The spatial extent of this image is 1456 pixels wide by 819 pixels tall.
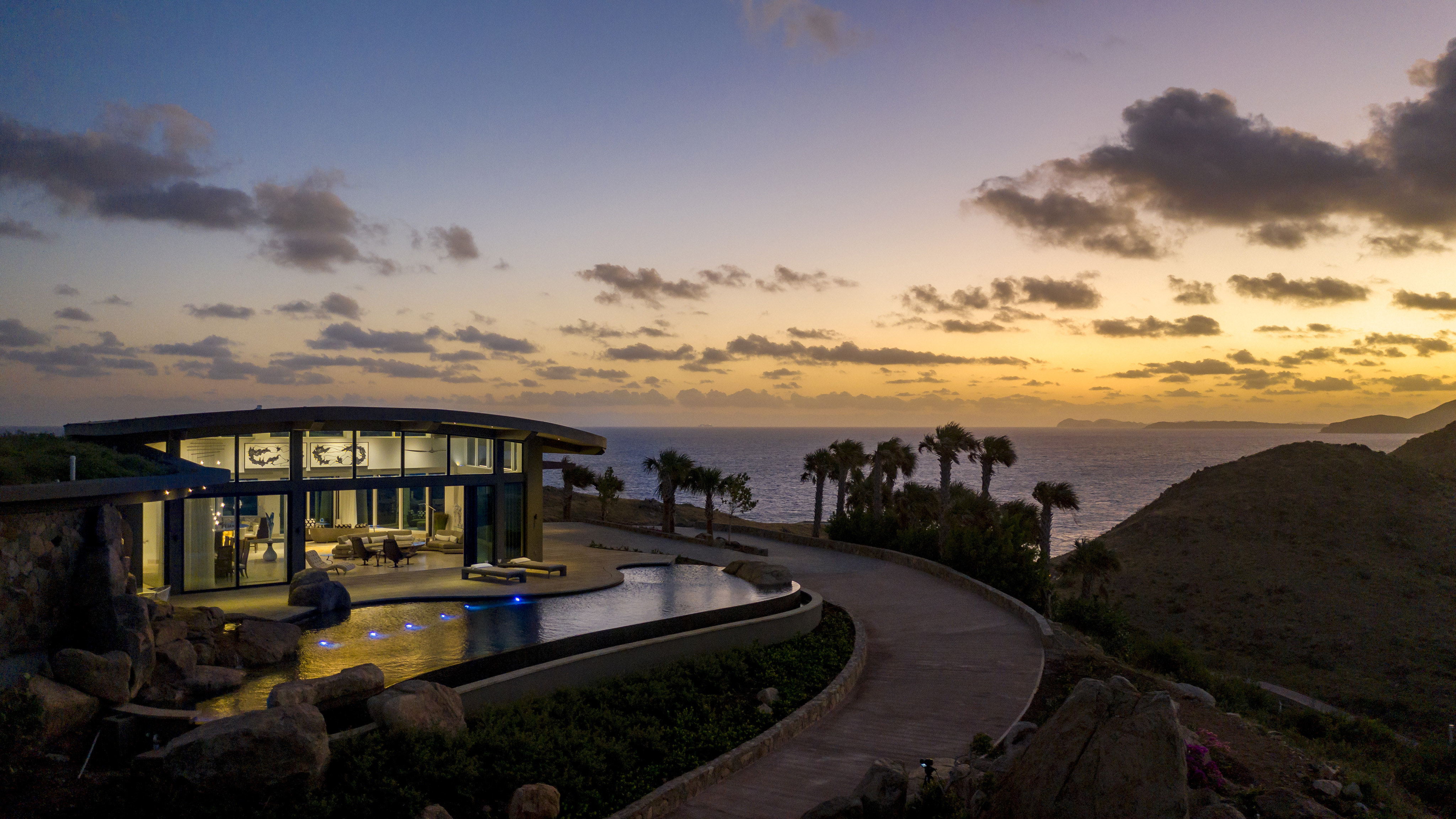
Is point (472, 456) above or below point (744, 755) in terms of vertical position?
above

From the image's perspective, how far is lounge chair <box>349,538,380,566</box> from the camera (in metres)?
20.3

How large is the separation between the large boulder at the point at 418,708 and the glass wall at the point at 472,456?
11426mm

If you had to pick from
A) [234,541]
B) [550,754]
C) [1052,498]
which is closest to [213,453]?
[234,541]

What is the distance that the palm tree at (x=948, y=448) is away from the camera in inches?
1308

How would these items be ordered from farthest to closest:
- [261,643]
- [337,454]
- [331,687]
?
[337,454], [261,643], [331,687]

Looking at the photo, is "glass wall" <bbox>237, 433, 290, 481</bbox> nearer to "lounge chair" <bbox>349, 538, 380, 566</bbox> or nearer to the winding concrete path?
"lounge chair" <bbox>349, 538, 380, 566</bbox>

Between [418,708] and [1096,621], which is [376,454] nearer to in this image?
[418,708]

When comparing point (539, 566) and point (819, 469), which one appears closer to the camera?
point (539, 566)

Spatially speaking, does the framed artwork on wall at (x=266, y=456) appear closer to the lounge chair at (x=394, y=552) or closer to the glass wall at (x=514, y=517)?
the lounge chair at (x=394, y=552)

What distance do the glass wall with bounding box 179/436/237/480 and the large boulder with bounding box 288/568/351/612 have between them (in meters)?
3.48

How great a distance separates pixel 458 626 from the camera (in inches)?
567

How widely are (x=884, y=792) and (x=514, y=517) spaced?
1653cm

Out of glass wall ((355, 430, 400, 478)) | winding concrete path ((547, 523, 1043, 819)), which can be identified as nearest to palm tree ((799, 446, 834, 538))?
winding concrete path ((547, 523, 1043, 819))

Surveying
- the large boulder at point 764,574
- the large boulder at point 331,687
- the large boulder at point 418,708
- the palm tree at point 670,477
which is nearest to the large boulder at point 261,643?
the large boulder at point 331,687
